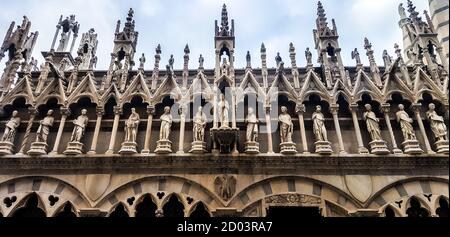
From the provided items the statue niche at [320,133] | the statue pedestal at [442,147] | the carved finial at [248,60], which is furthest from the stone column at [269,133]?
the statue pedestal at [442,147]

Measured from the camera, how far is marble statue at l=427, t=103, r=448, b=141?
37.9 ft

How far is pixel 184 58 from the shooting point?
13672 mm

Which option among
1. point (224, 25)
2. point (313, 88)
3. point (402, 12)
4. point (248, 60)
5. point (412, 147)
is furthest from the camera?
point (402, 12)

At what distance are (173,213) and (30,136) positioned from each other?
528cm

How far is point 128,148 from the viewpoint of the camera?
11.4m

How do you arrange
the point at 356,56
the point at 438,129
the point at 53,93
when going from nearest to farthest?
1. the point at 438,129
2. the point at 53,93
3. the point at 356,56

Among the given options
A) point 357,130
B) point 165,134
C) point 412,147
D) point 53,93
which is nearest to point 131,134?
point 165,134

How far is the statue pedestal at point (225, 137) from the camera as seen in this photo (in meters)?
11.1

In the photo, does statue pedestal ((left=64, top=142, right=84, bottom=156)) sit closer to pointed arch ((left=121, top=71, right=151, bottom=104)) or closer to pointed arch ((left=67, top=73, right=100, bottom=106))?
pointed arch ((left=67, top=73, right=100, bottom=106))

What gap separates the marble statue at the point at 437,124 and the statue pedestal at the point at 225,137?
5826 mm

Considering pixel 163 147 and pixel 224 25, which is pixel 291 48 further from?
pixel 163 147

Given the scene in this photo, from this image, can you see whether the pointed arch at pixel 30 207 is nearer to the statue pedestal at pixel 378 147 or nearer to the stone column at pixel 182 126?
the stone column at pixel 182 126

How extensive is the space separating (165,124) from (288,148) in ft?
12.2
